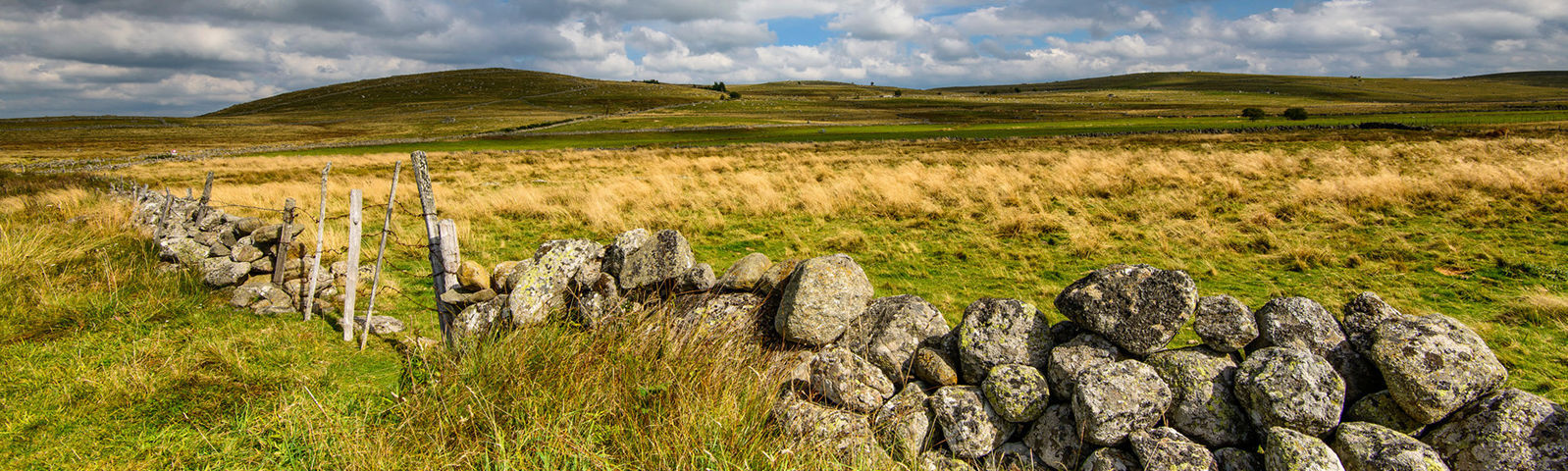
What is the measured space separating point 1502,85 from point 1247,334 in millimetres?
241989

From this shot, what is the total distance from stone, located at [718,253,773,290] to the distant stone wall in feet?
0.08

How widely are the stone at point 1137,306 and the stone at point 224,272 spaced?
9740 millimetres

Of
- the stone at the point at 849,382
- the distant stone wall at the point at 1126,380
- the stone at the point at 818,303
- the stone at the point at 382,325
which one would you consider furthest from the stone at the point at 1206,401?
the stone at the point at 382,325

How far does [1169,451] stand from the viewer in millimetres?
3760

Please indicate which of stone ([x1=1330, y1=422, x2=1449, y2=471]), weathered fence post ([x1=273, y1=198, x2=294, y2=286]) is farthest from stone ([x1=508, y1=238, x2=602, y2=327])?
stone ([x1=1330, y1=422, x2=1449, y2=471])

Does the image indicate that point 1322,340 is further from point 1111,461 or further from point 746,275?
point 746,275

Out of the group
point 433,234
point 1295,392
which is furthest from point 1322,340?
point 433,234

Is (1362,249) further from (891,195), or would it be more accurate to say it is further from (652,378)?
(652,378)

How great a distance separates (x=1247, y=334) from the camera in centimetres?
405

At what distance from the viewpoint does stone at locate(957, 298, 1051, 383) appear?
442 centimetres

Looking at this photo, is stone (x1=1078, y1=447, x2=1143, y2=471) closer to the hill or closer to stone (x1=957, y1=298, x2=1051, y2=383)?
stone (x1=957, y1=298, x2=1051, y2=383)

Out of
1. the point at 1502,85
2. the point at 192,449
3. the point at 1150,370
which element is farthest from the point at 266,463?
the point at 1502,85

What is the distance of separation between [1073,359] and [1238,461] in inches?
40.5

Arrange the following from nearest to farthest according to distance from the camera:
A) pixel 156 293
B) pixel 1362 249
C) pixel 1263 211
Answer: pixel 156 293 → pixel 1362 249 → pixel 1263 211
